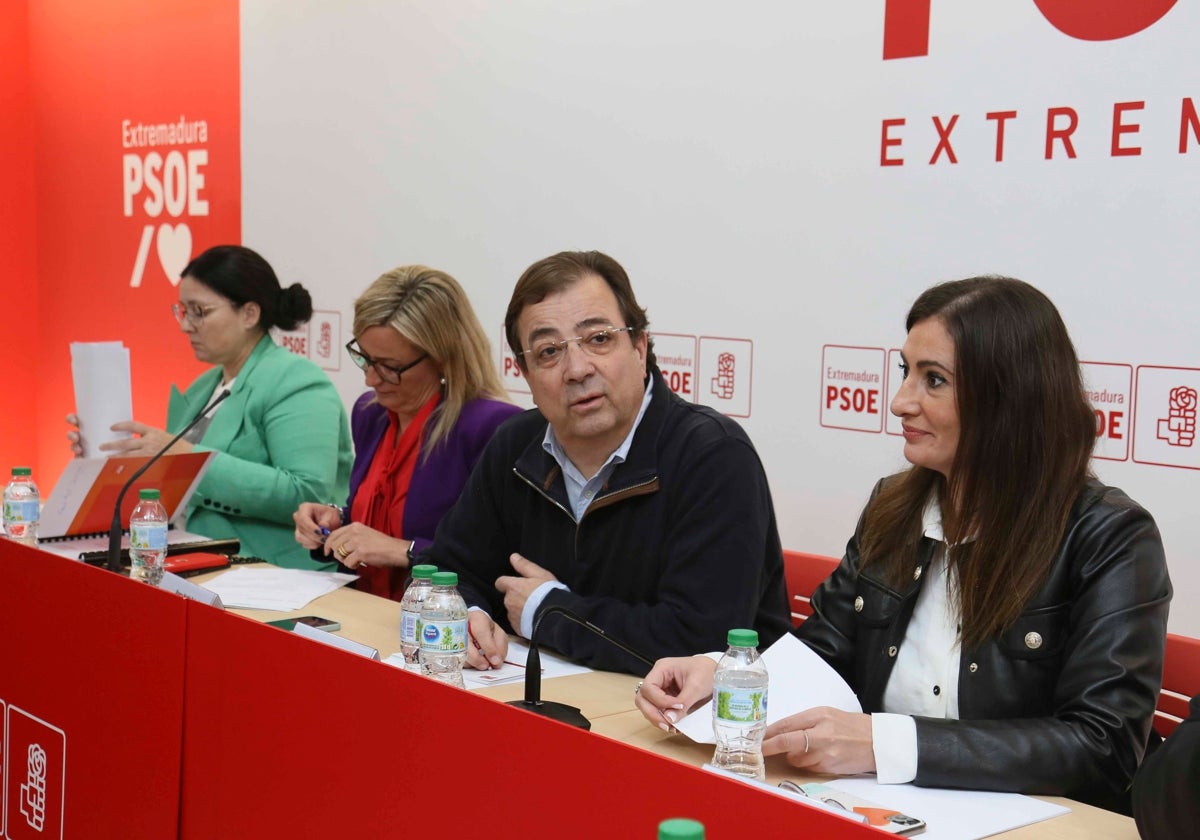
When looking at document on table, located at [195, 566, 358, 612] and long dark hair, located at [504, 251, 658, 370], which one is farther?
document on table, located at [195, 566, 358, 612]

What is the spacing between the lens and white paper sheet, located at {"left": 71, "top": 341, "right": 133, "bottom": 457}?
3467 millimetres

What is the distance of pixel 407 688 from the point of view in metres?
1.72

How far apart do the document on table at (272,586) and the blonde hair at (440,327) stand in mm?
414

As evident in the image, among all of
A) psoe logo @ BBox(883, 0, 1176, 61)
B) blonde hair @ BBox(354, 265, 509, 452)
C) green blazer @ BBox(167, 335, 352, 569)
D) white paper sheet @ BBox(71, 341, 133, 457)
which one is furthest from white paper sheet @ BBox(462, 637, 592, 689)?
psoe logo @ BBox(883, 0, 1176, 61)

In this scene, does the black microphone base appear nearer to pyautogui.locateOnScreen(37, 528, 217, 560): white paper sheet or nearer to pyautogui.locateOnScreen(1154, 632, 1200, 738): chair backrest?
pyautogui.locateOnScreen(1154, 632, 1200, 738): chair backrest

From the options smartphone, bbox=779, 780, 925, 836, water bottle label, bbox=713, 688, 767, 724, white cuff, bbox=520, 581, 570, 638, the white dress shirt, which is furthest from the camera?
white cuff, bbox=520, 581, 570, 638

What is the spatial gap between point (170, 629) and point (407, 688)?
642mm

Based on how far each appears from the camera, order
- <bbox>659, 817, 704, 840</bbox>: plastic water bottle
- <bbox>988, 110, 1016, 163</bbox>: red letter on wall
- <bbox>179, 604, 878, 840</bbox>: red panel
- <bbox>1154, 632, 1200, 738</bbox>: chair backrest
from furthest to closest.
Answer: <bbox>988, 110, 1016, 163</bbox>: red letter on wall
<bbox>1154, 632, 1200, 738</bbox>: chair backrest
<bbox>179, 604, 878, 840</bbox>: red panel
<bbox>659, 817, 704, 840</bbox>: plastic water bottle

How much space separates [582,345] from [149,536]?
1195 millimetres

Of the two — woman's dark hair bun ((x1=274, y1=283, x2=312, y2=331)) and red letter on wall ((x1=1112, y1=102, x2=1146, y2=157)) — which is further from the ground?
red letter on wall ((x1=1112, y1=102, x2=1146, y2=157))

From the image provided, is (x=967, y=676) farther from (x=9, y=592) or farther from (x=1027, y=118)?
(x=9, y=592)

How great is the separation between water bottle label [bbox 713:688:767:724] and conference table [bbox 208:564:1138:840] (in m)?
0.08

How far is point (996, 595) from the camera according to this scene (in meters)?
1.86

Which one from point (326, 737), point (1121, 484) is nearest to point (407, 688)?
point (326, 737)
